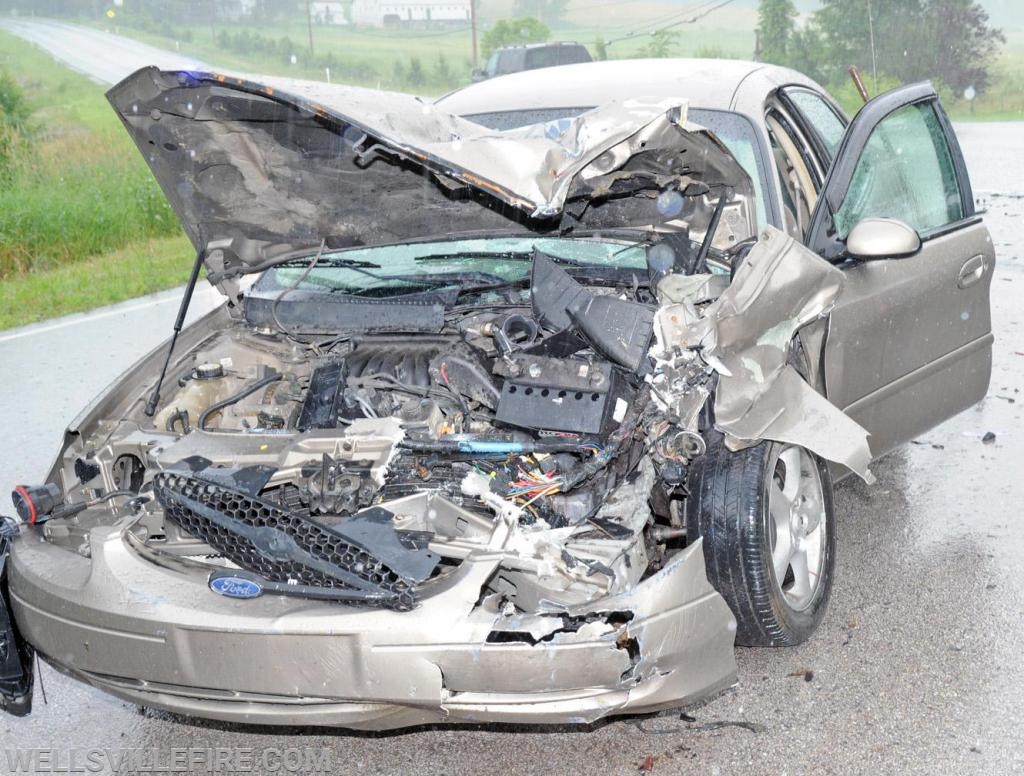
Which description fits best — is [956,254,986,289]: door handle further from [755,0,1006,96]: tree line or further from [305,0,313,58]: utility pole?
[305,0,313,58]: utility pole

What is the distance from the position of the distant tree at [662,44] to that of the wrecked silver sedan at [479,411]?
100ft

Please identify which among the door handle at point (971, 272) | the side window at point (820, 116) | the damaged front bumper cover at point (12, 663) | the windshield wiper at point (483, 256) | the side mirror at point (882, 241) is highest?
the side window at point (820, 116)

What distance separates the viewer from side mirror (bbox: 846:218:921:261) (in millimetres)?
4172

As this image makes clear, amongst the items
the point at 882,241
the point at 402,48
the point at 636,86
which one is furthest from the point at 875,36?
the point at 882,241

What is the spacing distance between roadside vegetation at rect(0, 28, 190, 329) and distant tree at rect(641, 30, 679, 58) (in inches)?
715

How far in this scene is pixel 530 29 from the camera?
123ft

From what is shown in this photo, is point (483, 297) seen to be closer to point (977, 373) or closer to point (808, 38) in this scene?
point (977, 373)

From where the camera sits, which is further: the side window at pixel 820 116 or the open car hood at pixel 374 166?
the side window at pixel 820 116

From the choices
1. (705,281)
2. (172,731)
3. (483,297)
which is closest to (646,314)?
(705,281)

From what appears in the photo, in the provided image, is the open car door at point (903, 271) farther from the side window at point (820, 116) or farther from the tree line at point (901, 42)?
the tree line at point (901, 42)

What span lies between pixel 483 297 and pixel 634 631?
184 cm

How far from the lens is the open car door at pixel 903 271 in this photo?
4379 mm

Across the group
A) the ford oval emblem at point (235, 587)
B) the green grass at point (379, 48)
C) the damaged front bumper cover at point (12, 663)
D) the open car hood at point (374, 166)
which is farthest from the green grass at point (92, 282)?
the green grass at point (379, 48)

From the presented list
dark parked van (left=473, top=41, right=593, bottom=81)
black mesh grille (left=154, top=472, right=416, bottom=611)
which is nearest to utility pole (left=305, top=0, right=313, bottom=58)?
dark parked van (left=473, top=41, right=593, bottom=81)
